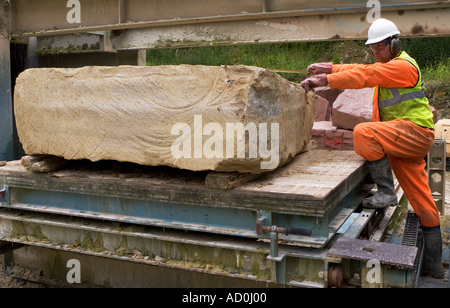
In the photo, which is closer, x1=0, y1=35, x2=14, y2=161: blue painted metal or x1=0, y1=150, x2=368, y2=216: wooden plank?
x1=0, y1=150, x2=368, y2=216: wooden plank

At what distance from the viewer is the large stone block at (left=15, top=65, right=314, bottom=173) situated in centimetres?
276

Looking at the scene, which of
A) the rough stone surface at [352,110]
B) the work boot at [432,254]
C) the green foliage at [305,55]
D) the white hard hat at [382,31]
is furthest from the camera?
Answer: the green foliage at [305,55]

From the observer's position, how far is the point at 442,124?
310 inches

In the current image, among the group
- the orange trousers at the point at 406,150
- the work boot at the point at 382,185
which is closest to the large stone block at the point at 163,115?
the orange trousers at the point at 406,150

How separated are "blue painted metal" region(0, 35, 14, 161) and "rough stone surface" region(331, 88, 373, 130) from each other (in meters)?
5.80

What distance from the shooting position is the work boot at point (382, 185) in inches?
143

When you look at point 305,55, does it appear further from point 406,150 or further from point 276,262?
point 276,262

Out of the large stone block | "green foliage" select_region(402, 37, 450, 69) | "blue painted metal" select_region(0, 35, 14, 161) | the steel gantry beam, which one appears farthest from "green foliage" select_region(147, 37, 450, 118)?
the large stone block

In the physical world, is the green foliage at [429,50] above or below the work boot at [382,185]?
above

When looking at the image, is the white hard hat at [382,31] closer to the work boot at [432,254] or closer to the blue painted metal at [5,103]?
the work boot at [432,254]

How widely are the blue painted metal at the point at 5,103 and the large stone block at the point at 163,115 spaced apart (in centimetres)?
542

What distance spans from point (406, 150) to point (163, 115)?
184cm

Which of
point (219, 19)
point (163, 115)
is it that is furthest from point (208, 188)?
point (219, 19)

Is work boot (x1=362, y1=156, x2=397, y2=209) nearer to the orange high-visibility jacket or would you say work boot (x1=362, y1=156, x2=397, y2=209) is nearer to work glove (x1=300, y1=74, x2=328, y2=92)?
the orange high-visibility jacket
